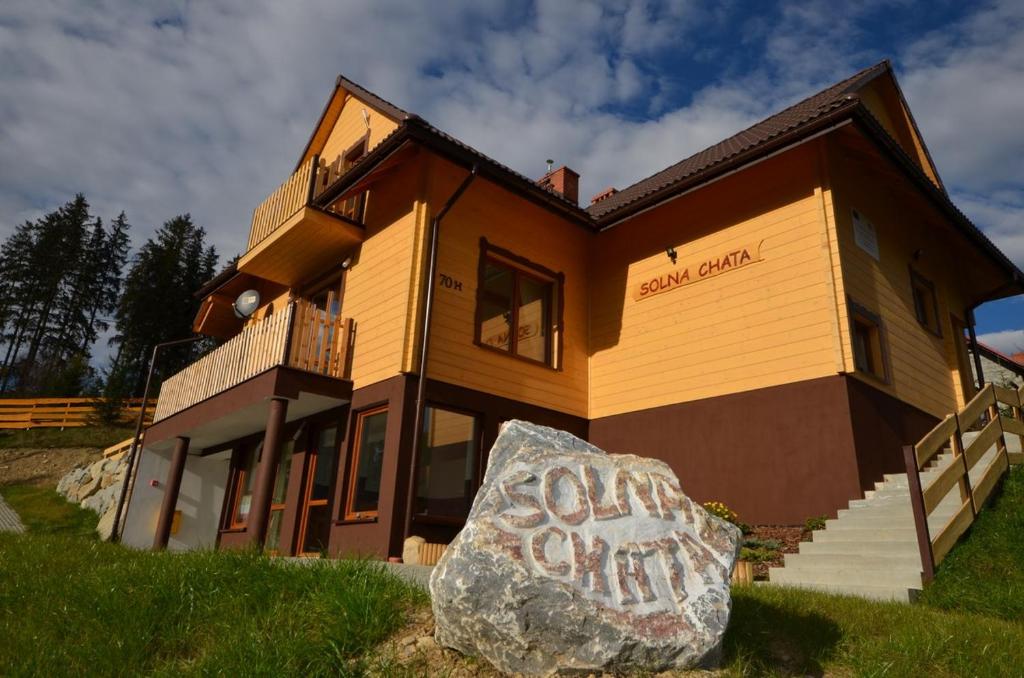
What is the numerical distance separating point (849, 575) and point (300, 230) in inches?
375

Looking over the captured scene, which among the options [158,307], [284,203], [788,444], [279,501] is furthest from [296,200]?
[158,307]

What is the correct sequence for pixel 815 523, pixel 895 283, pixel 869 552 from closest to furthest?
pixel 869 552, pixel 815 523, pixel 895 283

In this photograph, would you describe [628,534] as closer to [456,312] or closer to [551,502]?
[551,502]

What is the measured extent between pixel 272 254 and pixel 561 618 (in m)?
11.1

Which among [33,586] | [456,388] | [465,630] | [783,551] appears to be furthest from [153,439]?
[465,630]

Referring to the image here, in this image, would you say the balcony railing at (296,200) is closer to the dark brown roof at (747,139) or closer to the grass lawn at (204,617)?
the dark brown roof at (747,139)

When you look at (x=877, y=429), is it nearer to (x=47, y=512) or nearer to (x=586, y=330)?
(x=586, y=330)

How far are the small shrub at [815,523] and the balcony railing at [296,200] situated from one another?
27.9 ft

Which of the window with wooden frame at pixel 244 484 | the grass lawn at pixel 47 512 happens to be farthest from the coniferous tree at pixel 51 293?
the window with wooden frame at pixel 244 484

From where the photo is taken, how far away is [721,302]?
11.2 m

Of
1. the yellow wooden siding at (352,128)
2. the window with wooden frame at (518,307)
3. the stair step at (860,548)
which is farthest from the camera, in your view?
the yellow wooden siding at (352,128)

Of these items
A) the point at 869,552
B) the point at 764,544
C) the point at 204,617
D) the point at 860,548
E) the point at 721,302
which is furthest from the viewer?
the point at 721,302

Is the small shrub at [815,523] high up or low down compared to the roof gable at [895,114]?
down

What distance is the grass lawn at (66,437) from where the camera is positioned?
90.2 ft
